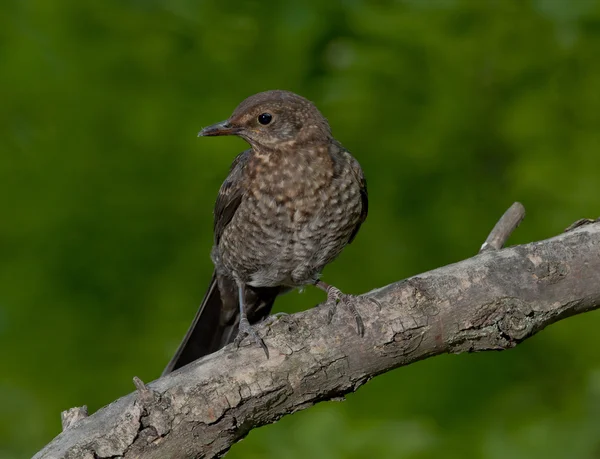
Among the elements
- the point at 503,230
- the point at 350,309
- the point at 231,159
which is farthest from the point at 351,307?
the point at 231,159

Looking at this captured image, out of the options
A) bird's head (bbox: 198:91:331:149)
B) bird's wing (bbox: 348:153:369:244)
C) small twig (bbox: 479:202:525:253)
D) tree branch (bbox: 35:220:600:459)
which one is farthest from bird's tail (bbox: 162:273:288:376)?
small twig (bbox: 479:202:525:253)

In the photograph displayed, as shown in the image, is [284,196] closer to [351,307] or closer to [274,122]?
[274,122]

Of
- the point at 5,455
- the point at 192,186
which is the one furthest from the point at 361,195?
the point at 5,455

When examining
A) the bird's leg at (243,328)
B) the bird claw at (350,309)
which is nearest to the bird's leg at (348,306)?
the bird claw at (350,309)

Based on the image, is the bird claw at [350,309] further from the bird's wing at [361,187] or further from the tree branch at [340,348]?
the bird's wing at [361,187]

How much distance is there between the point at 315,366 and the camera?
3.16 m

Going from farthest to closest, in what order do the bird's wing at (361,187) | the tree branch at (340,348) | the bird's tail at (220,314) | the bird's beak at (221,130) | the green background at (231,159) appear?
1. the green background at (231,159)
2. the bird's tail at (220,314)
3. the bird's wing at (361,187)
4. the bird's beak at (221,130)
5. the tree branch at (340,348)

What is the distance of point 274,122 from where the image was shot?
420 centimetres

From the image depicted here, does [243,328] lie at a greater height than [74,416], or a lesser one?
greater

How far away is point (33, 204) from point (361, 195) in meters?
1.73

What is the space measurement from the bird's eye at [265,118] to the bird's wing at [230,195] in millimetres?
225

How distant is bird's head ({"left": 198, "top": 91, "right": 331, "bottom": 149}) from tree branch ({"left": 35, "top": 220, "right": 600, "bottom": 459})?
1.09 metres

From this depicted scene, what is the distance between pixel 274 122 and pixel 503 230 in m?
1.17

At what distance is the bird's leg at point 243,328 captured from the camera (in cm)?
319
